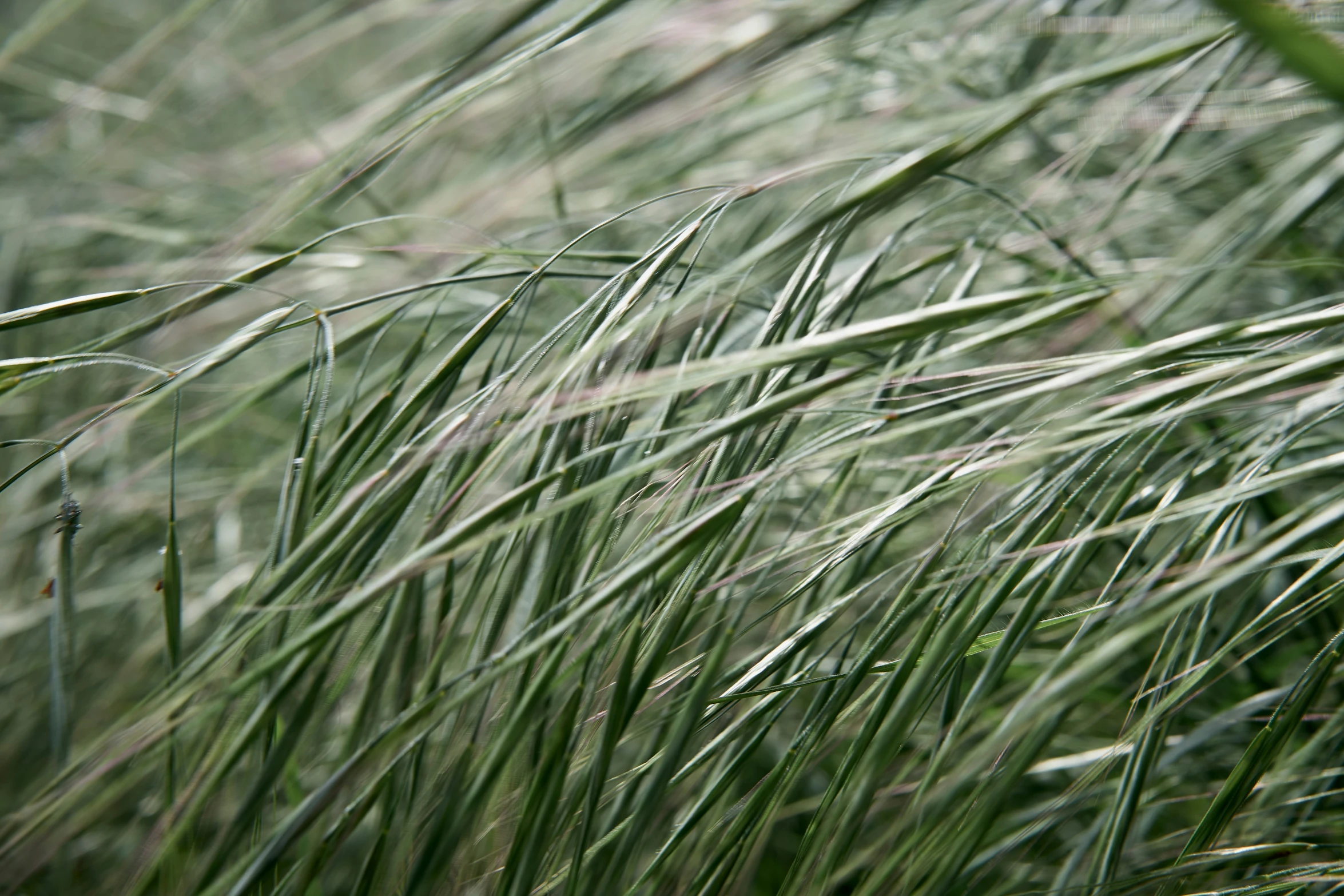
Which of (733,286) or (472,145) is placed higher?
(472,145)

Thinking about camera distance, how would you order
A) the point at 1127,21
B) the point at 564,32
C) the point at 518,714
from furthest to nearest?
the point at 1127,21 < the point at 564,32 < the point at 518,714

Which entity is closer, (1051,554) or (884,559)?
(1051,554)

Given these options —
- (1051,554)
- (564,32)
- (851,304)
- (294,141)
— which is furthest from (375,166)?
(294,141)

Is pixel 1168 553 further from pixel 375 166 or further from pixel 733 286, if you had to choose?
pixel 375 166

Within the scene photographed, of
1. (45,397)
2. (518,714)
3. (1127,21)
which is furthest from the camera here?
(45,397)

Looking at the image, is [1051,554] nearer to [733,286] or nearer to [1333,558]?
[1333,558]

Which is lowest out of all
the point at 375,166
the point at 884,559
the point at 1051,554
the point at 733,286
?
the point at 884,559

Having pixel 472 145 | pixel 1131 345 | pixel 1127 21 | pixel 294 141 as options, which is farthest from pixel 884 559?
pixel 294 141
